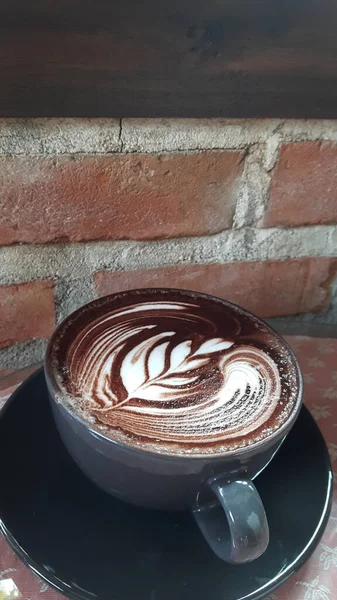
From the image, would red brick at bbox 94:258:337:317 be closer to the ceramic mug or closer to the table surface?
the table surface

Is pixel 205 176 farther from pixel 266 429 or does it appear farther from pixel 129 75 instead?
pixel 266 429

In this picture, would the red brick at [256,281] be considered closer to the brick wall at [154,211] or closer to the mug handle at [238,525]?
the brick wall at [154,211]

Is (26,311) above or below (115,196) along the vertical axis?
below

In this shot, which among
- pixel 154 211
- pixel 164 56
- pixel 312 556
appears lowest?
pixel 312 556

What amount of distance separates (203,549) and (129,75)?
0.97ft

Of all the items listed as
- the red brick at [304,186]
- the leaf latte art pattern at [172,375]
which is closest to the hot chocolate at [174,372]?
the leaf latte art pattern at [172,375]

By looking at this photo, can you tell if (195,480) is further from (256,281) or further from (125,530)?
(256,281)

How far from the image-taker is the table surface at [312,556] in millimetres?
326

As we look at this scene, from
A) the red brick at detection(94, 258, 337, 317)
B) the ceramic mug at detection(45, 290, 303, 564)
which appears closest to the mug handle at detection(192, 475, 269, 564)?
the ceramic mug at detection(45, 290, 303, 564)

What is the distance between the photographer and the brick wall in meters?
0.43

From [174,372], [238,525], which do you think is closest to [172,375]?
[174,372]

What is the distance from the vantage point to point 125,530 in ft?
1.12

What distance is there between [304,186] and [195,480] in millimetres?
281

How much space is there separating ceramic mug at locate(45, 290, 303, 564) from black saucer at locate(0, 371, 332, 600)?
17mm
